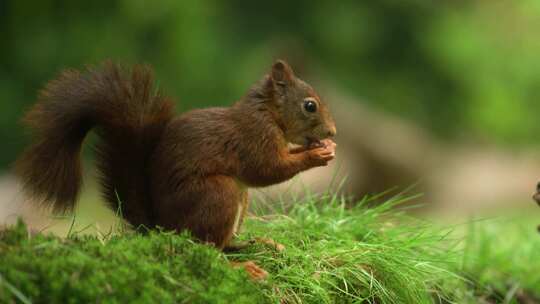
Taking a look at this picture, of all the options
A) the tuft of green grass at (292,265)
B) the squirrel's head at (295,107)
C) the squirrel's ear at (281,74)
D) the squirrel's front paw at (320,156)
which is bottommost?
the tuft of green grass at (292,265)

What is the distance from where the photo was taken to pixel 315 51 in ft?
22.9

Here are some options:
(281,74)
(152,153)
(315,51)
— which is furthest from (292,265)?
(315,51)

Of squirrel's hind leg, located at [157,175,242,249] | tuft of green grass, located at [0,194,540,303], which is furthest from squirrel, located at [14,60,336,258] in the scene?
tuft of green grass, located at [0,194,540,303]

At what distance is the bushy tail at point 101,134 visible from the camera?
2.25 m

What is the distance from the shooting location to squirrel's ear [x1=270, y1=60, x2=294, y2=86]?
8.59 feet

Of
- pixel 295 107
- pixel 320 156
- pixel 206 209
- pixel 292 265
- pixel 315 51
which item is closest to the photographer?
pixel 206 209

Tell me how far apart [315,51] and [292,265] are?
479 cm

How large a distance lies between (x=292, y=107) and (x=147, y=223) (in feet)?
2.00

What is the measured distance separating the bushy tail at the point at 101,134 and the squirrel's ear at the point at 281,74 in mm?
376

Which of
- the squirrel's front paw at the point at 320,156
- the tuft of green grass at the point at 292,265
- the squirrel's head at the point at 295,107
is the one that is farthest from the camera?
the squirrel's head at the point at 295,107

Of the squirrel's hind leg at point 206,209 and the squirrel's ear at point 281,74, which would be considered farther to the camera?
the squirrel's ear at point 281,74

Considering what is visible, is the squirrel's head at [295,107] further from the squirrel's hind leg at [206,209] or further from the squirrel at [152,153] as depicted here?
the squirrel's hind leg at [206,209]

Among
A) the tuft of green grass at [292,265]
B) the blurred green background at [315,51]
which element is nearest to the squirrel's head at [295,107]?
the tuft of green grass at [292,265]

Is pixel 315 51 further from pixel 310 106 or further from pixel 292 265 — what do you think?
pixel 292 265
